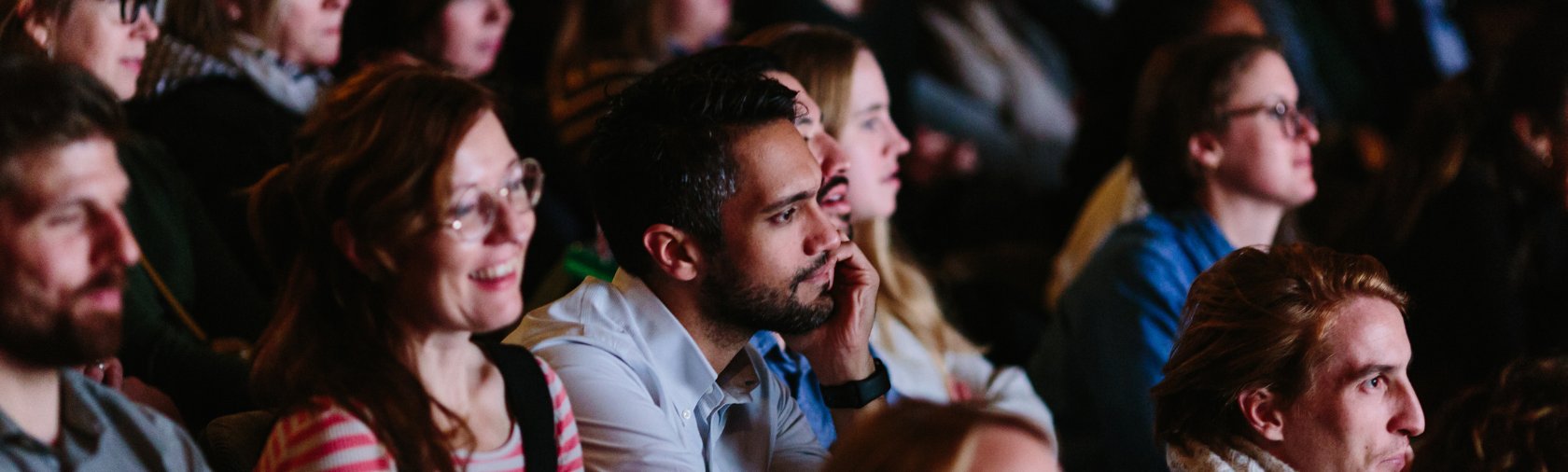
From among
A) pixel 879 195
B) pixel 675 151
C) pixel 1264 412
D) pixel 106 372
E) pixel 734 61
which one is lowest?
pixel 106 372

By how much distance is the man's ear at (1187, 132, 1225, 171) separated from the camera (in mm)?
2867

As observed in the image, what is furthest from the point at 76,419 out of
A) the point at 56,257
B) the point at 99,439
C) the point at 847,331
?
the point at 847,331

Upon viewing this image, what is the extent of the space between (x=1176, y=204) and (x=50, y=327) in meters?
2.11

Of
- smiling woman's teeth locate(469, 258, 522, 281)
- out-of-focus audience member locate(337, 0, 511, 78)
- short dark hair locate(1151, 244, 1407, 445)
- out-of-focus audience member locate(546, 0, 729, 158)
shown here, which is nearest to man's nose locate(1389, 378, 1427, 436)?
short dark hair locate(1151, 244, 1407, 445)

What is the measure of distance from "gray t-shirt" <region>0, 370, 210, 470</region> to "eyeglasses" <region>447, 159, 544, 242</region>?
330 millimetres

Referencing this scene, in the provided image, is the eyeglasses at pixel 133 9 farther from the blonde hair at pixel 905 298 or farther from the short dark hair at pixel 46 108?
the blonde hair at pixel 905 298

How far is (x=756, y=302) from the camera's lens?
1.94m

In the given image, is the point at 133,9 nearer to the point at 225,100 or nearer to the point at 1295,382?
the point at 225,100

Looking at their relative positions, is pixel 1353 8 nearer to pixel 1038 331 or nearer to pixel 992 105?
pixel 992 105

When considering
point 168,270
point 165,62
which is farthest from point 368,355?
point 165,62

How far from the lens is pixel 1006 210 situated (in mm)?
4207

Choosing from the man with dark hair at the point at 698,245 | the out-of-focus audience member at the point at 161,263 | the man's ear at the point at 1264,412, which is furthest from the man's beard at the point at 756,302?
the out-of-focus audience member at the point at 161,263

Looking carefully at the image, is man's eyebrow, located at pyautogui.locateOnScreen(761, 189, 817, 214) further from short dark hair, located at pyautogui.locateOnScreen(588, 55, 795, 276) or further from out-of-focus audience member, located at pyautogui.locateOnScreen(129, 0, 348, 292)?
out-of-focus audience member, located at pyautogui.locateOnScreen(129, 0, 348, 292)

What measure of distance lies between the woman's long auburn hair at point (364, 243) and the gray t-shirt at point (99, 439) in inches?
4.0
